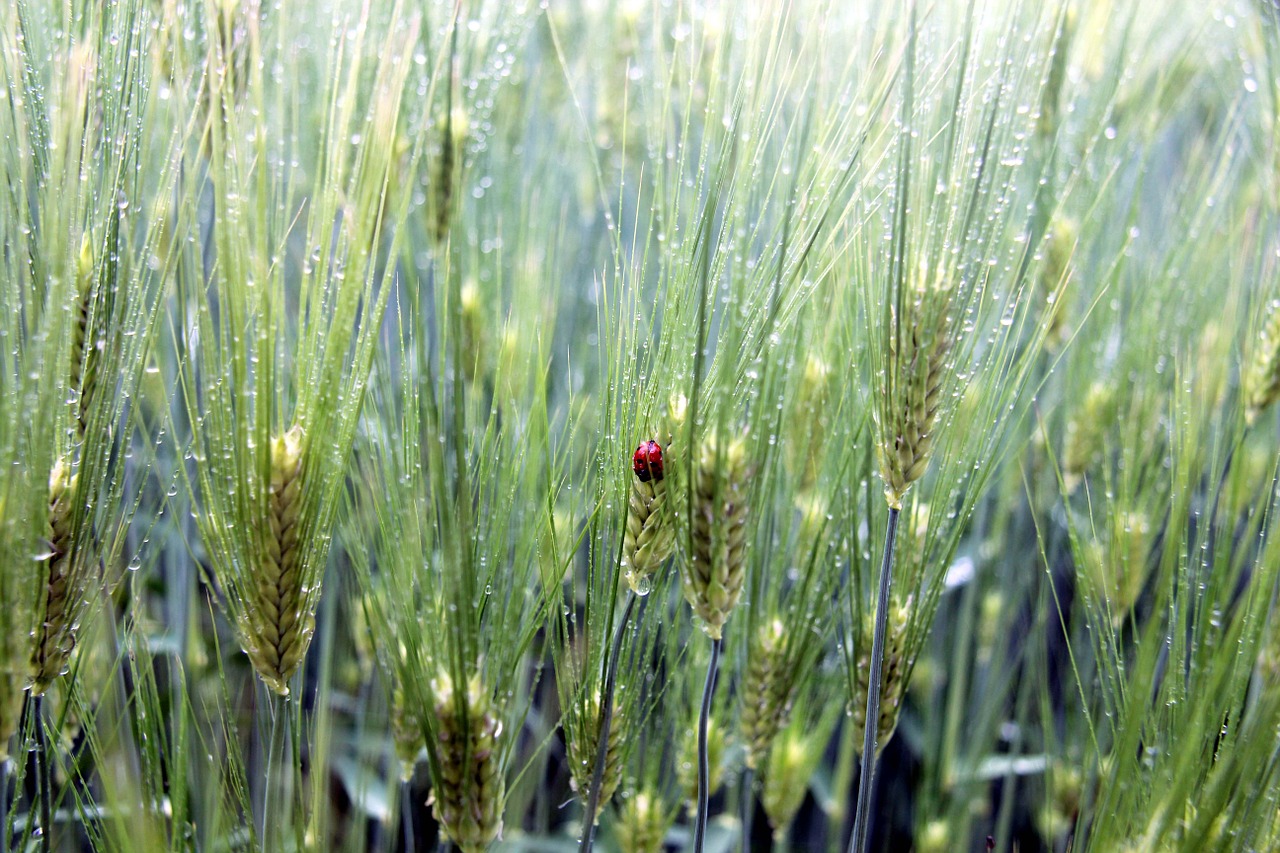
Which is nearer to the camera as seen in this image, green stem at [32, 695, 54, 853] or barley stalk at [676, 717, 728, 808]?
green stem at [32, 695, 54, 853]

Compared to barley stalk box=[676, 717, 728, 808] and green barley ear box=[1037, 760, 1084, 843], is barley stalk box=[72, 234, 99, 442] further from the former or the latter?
green barley ear box=[1037, 760, 1084, 843]

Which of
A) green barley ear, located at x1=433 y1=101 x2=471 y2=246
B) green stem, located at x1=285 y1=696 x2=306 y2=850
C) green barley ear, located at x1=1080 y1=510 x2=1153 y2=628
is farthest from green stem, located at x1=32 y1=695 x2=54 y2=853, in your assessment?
green barley ear, located at x1=1080 y1=510 x2=1153 y2=628

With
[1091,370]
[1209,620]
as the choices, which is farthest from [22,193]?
[1091,370]

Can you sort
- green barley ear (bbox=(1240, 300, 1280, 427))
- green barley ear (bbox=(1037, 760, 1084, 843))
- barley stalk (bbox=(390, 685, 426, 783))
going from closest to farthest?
barley stalk (bbox=(390, 685, 426, 783)), green barley ear (bbox=(1240, 300, 1280, 427)), green barley ear (bbox=(1037, 760, 1084, 843))

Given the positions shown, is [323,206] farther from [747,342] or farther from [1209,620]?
[1209,620]

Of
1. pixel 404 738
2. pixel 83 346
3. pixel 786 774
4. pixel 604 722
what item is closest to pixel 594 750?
pixel 604 722

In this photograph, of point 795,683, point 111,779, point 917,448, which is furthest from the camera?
point 795,683

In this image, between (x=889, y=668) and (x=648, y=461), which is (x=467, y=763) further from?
(x=889, y=668)
